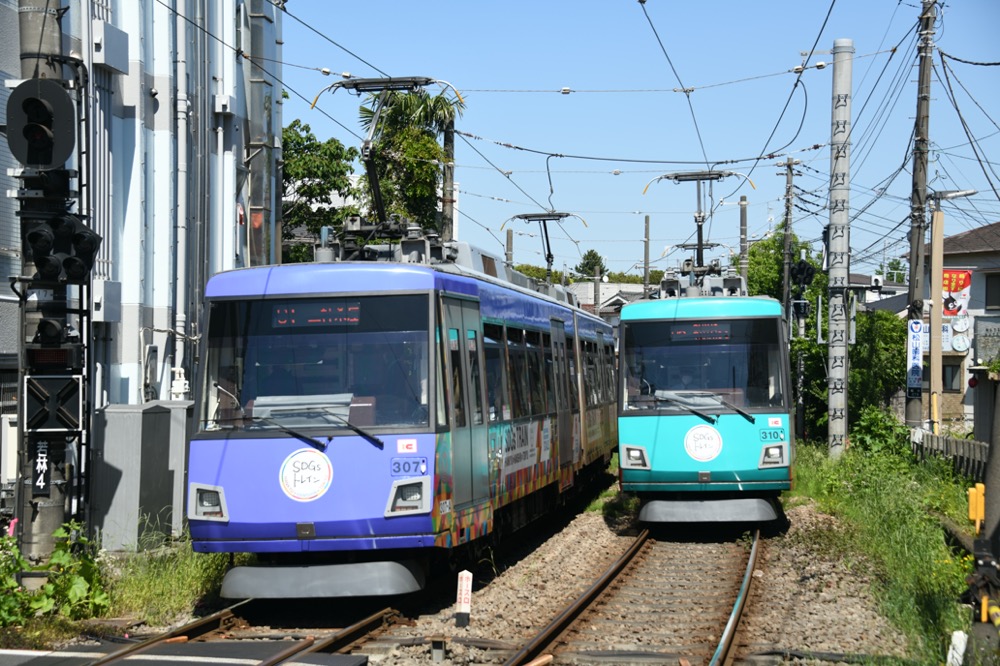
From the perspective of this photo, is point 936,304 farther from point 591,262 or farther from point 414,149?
point 591,262

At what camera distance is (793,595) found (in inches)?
448

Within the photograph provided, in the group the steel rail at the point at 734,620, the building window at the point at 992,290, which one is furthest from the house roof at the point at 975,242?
the steel rail at the point at 734,620

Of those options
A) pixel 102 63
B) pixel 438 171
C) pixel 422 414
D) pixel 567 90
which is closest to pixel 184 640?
pixel 422 414

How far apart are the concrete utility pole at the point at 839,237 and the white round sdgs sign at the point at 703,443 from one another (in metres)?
5.93

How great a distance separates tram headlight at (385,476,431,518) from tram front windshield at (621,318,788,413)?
5775 millimetres

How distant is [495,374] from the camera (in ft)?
40.7

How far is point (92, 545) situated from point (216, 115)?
10716 mm

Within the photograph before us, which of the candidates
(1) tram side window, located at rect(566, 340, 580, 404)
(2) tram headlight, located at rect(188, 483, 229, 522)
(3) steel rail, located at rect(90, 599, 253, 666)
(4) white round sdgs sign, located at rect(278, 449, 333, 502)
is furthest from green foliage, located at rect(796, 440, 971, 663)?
(2) tram headlight, located at rect(188, 483, 229, 522)

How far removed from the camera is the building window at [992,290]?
155 ft

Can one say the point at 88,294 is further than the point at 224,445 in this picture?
Yes

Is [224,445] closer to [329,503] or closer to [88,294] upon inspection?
[329,503]

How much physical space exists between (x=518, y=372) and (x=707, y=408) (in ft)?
8.88

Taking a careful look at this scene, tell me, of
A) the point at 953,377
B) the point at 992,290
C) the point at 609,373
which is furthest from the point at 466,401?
the point at 953,377

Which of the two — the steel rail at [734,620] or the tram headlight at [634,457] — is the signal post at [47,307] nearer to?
the steel rail at [734,620]
